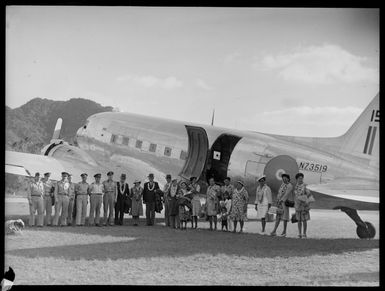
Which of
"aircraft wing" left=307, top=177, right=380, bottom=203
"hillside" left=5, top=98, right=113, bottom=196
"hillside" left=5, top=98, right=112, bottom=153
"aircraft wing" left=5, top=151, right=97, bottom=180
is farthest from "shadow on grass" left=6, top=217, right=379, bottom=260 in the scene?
"hillside" left=5, top=98, right=112, bottom=153

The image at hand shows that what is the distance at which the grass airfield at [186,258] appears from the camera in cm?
769

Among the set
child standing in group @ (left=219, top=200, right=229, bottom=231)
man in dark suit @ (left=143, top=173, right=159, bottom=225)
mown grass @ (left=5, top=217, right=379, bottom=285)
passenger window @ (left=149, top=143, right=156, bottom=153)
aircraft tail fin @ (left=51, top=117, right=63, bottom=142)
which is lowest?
mown grass @ (left=5, top=217, right=379, bottom=285)

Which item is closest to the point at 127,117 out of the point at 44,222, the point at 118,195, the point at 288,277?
the point at 118,195

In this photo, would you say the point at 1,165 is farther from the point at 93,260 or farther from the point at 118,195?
the point at 118,195

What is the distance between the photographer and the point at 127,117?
13227 millimetres

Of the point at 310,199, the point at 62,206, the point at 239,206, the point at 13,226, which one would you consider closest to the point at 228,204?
the point at 239,206

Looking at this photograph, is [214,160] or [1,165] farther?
[214,160]

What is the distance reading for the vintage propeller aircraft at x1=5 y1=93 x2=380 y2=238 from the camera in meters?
9.91

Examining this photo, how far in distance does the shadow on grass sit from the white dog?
54 centimetres

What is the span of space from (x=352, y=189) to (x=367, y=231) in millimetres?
1275

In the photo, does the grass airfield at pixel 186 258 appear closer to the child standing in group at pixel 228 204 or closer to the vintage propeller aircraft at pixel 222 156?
the child standing in group at pixel 228 204

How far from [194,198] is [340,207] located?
3214mm

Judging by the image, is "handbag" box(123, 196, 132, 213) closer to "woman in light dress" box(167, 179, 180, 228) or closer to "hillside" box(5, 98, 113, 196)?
"woman in light dress" box(167, 179, 180, 228)
